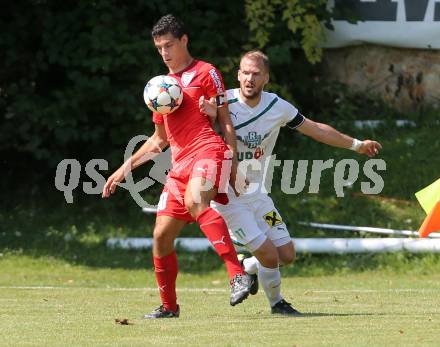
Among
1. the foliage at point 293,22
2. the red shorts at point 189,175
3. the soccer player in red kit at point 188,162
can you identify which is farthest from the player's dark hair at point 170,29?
the foliage at point 293,22

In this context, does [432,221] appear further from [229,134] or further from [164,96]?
[164,96]

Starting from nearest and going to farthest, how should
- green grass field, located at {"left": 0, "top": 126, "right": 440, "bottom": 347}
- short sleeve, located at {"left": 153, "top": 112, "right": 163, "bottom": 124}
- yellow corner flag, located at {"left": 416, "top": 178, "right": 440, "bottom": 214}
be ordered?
green grass field, located at {"left": 0, "top": 126, "right": 440, "bottom": 347}, yellow corner flag, located at {"left": 416, "top": 178, "right": 440, "bottom": 214}, short sleeve, located at {"left": 153, "top": 112, "right": 163, "bottom": 124}

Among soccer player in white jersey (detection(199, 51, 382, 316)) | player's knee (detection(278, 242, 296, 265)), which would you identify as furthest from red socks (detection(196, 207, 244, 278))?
player's knee (detection(278, 242, 296, 265))

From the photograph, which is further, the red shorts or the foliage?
the foliage

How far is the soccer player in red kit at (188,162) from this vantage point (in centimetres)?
796

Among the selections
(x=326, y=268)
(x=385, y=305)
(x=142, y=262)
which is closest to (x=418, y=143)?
(x=326, y=268)

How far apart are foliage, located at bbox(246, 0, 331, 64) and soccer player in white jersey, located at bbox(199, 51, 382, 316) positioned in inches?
289

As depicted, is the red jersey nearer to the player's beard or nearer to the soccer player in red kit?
the soccer player in red kit

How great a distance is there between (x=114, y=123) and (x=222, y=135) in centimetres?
786

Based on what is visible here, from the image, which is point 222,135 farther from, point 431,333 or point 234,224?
point 431,333

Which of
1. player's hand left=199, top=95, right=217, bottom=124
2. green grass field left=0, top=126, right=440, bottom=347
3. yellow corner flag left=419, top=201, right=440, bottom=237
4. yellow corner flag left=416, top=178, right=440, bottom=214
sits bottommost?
green grass field left=0, top=126, right=440, bottom=347

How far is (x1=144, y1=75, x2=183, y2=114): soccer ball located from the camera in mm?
8109

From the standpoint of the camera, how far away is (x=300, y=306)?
9383mm

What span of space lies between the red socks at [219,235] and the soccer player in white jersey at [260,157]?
55cm
